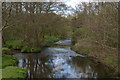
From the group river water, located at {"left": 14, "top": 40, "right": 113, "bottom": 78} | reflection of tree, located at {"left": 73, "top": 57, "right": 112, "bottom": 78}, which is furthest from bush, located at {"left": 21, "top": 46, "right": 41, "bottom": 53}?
reflection of tree, located at {"left": 73, "top": 57, "right": 112, "bottom": 78}

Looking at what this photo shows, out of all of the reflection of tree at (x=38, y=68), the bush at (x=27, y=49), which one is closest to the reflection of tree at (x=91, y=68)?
the reflection of tree at (x=38, y=68)

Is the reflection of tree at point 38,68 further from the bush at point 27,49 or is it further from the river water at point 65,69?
the bush at point 27,49

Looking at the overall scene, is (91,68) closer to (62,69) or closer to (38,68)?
(62,69)

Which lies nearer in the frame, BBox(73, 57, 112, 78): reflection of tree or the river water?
the river water

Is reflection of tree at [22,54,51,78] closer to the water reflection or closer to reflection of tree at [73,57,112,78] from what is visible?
the water reflection

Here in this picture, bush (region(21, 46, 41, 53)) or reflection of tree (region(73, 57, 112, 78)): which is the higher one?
bush (region(21, 46, 41, 53))

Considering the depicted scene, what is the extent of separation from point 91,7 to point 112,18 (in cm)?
1347

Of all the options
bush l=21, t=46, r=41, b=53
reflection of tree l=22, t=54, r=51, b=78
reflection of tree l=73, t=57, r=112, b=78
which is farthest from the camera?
bush l=21, t=46, r=41, b=53

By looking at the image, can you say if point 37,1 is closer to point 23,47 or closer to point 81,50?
point 23,47

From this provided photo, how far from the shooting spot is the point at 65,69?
1527cm

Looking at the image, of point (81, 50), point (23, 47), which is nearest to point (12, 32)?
point (23, 47)

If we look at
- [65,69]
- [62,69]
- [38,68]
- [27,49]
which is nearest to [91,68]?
[65,69]

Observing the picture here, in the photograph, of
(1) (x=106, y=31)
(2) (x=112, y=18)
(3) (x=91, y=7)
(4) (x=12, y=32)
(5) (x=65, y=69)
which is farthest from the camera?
(4) (x=12, y=32)

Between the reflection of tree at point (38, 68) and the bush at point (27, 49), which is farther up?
the bush at point (27, 49)
